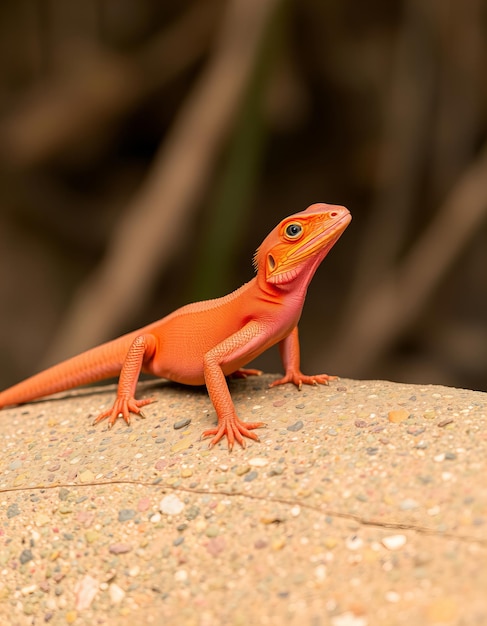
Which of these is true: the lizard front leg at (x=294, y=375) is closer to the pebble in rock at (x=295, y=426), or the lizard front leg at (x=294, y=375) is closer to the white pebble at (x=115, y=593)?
the pebble in rock at (x=295, y=426)

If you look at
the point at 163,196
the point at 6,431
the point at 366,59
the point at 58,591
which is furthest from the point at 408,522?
the point at 366,59

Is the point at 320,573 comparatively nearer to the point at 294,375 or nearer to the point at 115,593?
the point at 115,593

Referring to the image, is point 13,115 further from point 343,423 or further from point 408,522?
point 408,522

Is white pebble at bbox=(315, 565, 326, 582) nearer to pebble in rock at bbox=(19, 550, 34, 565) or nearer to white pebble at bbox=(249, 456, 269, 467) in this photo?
white pebble at bbox=(249, 456, 269, 467)

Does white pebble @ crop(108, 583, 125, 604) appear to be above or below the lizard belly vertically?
below

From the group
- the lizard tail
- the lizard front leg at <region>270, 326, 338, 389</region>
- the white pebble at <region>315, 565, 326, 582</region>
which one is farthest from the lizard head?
the white pebble at <region>315, 565, 326, 582</region>

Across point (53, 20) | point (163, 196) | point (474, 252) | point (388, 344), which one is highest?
point (53, 20)
